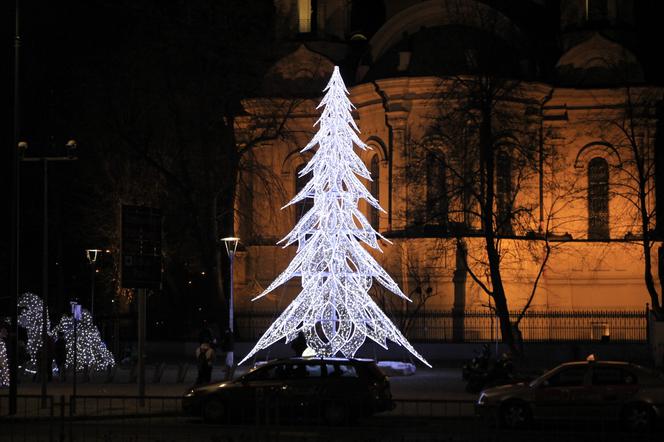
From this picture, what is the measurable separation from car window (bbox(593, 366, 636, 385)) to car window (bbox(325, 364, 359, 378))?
449cm

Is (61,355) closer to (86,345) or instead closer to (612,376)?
(86,345)

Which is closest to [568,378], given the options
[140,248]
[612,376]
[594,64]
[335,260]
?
[612,376]

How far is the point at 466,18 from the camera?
160 ft

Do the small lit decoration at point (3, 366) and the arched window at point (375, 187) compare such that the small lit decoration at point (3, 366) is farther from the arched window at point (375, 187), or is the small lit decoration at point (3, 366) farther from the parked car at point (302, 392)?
the arched window at point (375, 187)

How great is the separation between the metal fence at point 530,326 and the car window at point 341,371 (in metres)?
23.2

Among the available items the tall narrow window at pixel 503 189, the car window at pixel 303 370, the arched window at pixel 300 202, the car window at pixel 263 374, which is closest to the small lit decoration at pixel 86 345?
the car window at pixel 263 374

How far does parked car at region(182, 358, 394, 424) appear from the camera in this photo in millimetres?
24344

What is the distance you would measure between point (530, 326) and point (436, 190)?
6.69 m

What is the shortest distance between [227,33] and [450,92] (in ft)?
31.4

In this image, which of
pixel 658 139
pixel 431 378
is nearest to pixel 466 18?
pixel 658 139

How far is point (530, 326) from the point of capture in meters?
51.7

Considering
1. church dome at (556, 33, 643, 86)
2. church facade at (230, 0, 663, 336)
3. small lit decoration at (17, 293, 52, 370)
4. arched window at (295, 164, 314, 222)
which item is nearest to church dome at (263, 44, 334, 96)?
church facade at (230, 0, 663, 336)

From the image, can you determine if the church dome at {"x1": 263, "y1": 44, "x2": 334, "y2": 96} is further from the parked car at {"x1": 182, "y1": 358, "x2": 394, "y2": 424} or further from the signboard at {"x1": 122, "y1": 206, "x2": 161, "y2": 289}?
the parked car at {"x1": 182, "y1": 358, "x2": 394, "y2": 424}

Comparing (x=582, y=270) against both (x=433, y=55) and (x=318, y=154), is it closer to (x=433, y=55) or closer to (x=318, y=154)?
(x=433, y=55)
